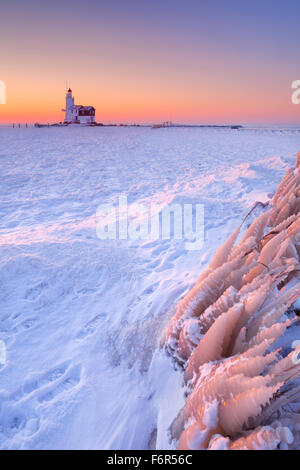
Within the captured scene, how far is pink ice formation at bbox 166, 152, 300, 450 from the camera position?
0.50m

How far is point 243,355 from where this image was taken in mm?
598

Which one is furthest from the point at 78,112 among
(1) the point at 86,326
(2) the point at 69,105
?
(1) the point at 86,326

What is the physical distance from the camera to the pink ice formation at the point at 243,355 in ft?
1.65

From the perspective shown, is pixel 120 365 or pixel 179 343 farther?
pixel 120 365

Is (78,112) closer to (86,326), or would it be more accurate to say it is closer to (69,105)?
(69,105)

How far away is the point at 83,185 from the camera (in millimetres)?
6449

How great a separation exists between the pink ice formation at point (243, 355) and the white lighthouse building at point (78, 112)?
66.2 metres

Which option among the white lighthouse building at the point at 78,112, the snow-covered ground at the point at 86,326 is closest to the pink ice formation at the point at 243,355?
the snow-covered ground at the point at 86,326

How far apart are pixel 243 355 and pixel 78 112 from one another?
221 feet

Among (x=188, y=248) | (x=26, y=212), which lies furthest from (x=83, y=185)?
(x=188, y=248)

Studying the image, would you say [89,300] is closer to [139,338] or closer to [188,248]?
[139,338]

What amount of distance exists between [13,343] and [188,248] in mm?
1792
